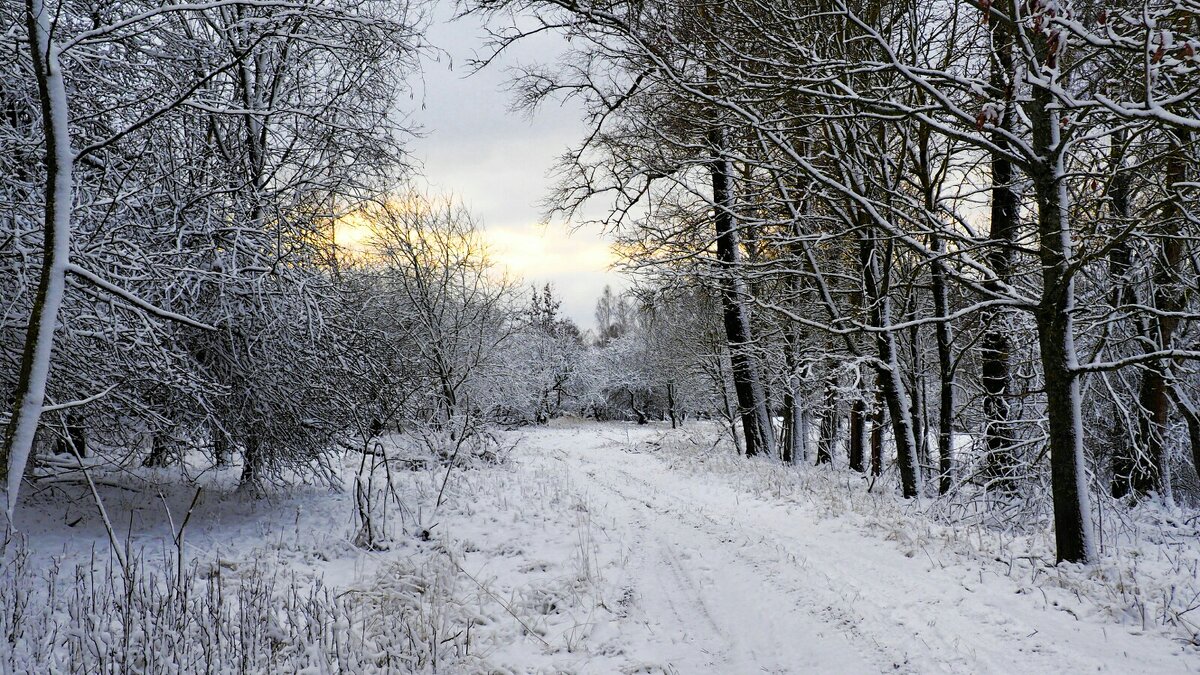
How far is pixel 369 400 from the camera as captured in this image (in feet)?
29.1

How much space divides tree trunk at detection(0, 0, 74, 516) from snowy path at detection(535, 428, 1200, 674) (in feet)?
12.8

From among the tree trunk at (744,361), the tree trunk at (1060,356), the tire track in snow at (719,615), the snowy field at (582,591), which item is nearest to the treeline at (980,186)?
the tree trunk at (1060,356)

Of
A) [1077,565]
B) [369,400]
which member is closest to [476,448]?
[369,400]

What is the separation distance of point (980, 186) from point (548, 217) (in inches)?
292

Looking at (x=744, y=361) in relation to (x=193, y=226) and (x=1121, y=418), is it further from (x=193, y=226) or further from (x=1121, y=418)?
(x=193, y=226)

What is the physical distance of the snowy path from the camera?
3.89 m

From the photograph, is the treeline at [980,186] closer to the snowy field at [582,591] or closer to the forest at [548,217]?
the forest at [548,217]

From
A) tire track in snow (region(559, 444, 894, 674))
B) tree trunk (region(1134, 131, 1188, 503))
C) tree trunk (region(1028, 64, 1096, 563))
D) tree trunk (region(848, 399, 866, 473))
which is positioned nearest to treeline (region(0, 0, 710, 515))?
tire track in snow (region(559, 444, 894, 674))

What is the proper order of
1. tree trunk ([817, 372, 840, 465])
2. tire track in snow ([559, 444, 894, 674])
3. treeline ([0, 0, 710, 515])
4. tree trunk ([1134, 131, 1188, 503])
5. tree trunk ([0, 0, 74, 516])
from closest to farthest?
tree trunk ([0, 0, 74, 516]), treeline ([0, 0, 710, 515]), tire track in snow ([559, 444, 894, 674]), tree trunk ([1134, 131, 1188, 503]), tree trunk ([817, 372, 840, 465])

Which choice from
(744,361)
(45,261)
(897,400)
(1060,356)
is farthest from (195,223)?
(744,361)

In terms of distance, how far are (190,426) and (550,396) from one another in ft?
147

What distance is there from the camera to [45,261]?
3.26 meters

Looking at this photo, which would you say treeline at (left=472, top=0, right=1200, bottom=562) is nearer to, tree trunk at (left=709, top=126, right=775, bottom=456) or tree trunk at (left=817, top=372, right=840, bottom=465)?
tree trunk at (left=709, top=126, right=775, bottom=456)

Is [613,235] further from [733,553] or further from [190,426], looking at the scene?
[190,426]
